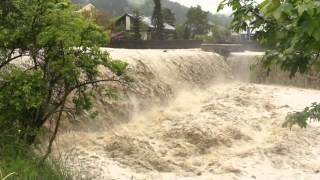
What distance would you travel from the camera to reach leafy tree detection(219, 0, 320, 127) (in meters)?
1.84

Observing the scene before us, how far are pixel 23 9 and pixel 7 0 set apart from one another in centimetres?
104

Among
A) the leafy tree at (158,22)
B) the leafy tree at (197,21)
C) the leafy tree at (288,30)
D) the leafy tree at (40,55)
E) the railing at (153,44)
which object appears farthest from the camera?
the leafy tree at (197,21)

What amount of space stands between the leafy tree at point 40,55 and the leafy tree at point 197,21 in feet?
151

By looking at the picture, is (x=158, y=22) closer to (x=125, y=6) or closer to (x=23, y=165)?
(x=23, y=165)

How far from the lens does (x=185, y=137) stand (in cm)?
1015

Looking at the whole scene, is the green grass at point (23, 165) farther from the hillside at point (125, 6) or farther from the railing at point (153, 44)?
the hillside at point (125, 6)

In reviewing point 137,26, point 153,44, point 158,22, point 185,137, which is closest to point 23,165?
point 185,137

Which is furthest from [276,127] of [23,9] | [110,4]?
[110,4]

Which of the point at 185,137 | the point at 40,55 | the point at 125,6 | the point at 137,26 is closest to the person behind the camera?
the point at 40,55

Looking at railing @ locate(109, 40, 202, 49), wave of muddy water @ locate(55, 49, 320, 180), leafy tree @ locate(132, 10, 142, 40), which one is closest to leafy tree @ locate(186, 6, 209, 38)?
leafy tree @ locate(132, 10, 142, 40)

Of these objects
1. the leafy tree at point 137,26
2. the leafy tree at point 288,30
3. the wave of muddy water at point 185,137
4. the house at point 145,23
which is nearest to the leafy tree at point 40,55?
the wave of muddy water at point 185,137

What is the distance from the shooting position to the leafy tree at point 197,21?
53.2m

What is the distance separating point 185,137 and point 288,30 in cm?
791

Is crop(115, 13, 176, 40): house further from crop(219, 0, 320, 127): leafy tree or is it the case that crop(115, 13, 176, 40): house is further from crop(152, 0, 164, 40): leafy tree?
crop(219, 0, 320, 127): leafy tree
